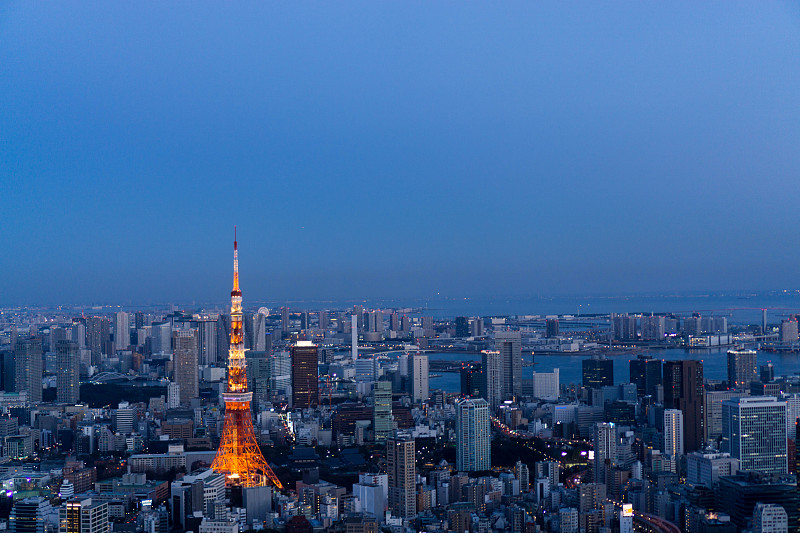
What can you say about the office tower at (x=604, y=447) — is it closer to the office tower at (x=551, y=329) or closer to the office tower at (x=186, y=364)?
the office tower at (x=186, y=364)

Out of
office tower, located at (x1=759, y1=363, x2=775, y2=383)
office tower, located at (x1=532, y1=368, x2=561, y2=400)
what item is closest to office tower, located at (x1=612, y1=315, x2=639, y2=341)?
office tower, located at (x1=532, y1=368, x2=561, y2=400)

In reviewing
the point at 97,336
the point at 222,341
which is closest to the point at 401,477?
the point at 222,341

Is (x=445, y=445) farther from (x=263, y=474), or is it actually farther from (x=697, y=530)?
(x=697, y=530)

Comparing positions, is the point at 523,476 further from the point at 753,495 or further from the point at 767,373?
the point at 767,373

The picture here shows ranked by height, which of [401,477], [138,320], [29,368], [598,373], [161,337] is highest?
[138,320]

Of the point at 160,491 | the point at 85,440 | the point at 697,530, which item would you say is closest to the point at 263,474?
the point at 160,491

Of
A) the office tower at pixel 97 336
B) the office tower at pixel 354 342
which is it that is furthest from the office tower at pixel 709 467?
the office tower at pixel 97 336

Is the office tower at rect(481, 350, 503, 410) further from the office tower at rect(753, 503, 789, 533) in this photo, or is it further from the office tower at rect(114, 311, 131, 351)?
the office tower at rect(753, 503, 789, 533)
